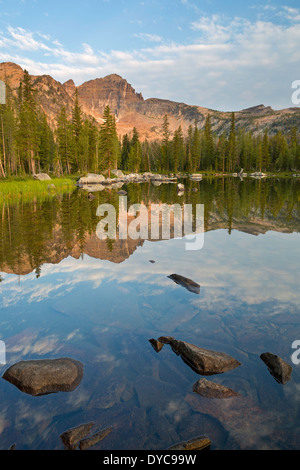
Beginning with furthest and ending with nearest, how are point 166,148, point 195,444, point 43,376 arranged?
point 166,148 < point 43,376 < point 195,444

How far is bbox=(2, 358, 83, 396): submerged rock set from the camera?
4234 mm

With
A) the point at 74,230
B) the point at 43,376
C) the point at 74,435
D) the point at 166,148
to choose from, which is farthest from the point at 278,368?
the point at 166,148

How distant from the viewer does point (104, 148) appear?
62250 millimetres

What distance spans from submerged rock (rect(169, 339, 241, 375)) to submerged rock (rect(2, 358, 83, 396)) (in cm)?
175

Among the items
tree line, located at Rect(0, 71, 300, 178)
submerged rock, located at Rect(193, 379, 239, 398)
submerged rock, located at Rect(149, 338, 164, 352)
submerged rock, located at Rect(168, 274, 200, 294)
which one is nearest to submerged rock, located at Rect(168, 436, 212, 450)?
submerged rock, located at Rect(193, 379, 239, 398)

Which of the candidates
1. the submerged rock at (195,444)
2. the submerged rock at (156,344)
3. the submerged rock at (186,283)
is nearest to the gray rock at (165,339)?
Result: the submerged rock at (156,344)

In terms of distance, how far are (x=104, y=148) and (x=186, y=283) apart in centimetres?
5869

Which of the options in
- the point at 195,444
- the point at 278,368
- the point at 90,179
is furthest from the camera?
the point at 90,179

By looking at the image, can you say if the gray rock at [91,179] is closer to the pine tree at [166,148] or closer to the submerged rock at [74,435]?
the submerged rock at [74,435]

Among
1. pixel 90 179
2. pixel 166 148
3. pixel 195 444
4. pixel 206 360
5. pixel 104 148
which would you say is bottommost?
pixel 195 444

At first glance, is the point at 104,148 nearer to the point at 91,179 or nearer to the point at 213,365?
the point at 91,179

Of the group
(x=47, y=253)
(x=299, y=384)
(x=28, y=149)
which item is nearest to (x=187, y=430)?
(x=299, y=384)

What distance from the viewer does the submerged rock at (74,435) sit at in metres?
3.34

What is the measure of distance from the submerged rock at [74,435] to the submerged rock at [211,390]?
5.14 ft
